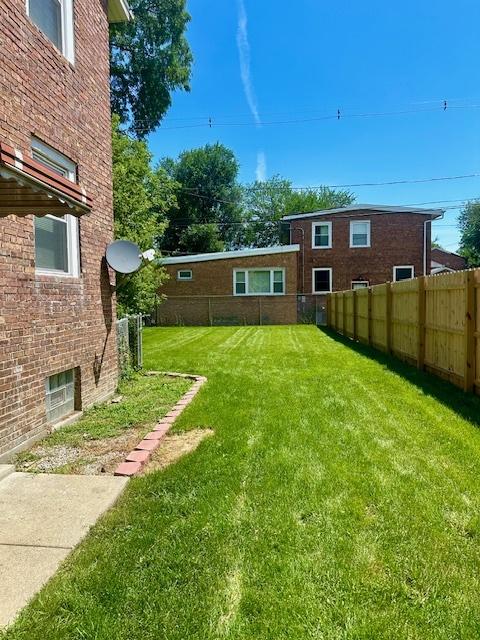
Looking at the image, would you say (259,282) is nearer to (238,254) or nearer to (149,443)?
(238,254)

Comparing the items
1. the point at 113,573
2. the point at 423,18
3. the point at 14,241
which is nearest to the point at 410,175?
the point at 423,18

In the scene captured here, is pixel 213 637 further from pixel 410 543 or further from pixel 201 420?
pixel 201 420

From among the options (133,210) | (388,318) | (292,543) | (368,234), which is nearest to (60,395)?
(292,543)

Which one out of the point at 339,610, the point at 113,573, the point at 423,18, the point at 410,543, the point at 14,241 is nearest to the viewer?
the point at 339,610

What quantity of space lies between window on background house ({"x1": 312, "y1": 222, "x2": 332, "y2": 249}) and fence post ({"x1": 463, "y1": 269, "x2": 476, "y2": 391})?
18101 mm

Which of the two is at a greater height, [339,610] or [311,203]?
[311,203]

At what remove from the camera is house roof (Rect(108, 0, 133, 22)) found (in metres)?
7.18

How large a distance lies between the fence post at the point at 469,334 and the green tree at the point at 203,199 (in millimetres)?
29394

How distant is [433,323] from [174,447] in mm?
5197

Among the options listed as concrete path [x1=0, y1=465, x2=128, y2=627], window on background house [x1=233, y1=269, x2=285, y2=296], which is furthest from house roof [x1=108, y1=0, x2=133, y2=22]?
window on background house [x1=233, y1=269, x2=285, y2=296]

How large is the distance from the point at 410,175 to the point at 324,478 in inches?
1036

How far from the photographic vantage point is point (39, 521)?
2.98 metres

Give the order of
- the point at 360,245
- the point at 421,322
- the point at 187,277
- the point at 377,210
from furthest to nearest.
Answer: the point at 360,245 < the point at 377,210 < the point at 187,277 < the point at 421,322

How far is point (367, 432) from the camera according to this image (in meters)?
4.61
